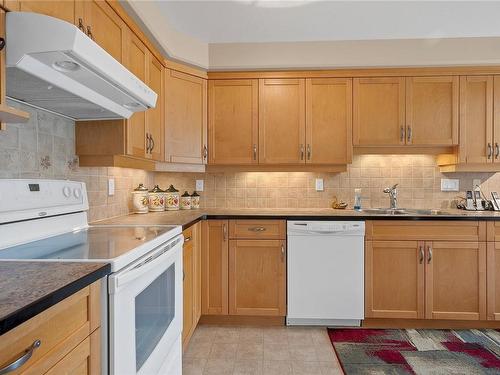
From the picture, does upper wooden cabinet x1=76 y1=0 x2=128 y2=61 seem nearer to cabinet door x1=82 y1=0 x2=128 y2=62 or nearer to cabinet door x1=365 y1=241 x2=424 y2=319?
cabinet door x1=82 y1=0 x2=128 y2=62

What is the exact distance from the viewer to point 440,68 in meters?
2.76

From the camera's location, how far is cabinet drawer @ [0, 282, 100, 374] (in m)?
0.64

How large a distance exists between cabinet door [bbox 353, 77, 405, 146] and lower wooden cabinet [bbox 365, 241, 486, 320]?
885 millimetres

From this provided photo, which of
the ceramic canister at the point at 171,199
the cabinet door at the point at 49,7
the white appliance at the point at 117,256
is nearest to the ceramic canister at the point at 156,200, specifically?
the ceramic canister at the point at 171,199

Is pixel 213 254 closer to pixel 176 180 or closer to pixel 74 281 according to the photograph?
pixel 176 180

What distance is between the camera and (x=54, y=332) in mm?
770

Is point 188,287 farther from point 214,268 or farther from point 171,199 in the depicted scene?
point 171,199

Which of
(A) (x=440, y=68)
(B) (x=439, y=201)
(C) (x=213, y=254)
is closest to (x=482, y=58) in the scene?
(A) (x=440, y=68)

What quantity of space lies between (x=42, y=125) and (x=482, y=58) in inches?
126

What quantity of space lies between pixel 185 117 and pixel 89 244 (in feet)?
5.39

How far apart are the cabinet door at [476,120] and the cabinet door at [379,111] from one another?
1.61ft

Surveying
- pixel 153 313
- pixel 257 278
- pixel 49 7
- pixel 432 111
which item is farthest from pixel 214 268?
pixel 432 111

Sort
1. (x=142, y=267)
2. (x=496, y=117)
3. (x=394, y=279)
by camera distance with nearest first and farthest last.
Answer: (x=142, y=267) → (x=394, y=279) → (x=496, y=117)

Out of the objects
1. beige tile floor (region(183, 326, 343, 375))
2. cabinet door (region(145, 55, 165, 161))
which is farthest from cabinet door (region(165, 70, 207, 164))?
beige tile floor (region(183, 326, 343, 375))
